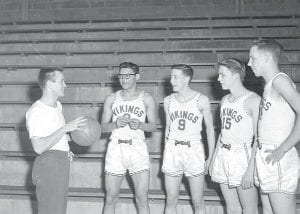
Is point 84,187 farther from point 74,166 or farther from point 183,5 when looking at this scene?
point 183,5

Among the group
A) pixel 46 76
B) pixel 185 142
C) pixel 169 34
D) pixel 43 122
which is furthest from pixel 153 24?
pixel 43 122

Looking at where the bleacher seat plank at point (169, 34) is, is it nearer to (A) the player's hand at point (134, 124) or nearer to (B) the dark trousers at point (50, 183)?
(A) the player's hand at point (134, 124)

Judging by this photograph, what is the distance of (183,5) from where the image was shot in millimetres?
8172

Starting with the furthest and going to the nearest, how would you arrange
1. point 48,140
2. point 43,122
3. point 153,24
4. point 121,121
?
point 153,24 < point 121,121 < point 43,122 < point 48,140

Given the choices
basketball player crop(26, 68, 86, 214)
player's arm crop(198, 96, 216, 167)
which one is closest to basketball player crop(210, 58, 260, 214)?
player's arm crop(198, 96, 216, 167)

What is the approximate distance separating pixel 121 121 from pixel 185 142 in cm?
64

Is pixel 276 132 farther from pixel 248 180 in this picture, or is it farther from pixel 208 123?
pixel 208 123

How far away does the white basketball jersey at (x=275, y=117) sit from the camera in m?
2.61

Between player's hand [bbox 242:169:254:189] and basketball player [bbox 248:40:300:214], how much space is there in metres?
0.24

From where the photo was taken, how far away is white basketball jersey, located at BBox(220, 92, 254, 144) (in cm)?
333

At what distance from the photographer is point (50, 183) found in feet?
9.18

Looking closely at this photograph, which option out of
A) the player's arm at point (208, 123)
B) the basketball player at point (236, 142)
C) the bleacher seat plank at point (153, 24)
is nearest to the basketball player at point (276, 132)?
the basketball player at point (236, 142)

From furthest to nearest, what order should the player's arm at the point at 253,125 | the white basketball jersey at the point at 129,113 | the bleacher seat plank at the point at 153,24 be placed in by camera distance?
1. the bleacher seat plank at the point at 153,24
2. the white basketball jersey at the point at 129,113
3. the player's arm at the point at 253,125

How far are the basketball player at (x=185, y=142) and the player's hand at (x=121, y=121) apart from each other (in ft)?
1.46
